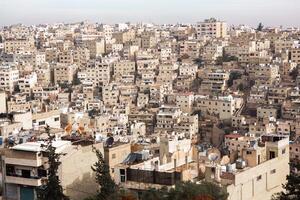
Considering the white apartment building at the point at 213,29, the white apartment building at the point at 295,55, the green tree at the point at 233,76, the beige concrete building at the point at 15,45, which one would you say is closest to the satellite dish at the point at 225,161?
the green tree at the point at 233,76

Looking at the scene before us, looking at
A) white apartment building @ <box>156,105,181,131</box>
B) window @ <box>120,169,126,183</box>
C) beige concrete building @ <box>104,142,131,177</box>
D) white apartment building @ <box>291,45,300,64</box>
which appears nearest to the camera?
window @ <box>120,169,126,183</box>

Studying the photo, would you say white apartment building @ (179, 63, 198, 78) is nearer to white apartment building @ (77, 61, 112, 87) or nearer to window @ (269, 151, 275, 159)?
white apartment building @ (77, 61, 112, 87)

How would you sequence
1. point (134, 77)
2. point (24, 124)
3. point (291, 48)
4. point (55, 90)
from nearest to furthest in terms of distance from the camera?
point (24, 124) < point (55, 90) < point (134, 77) < point (291, 48)

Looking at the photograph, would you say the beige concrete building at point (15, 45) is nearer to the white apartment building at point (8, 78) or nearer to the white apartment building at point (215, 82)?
the white apartment building at point (8, 78)

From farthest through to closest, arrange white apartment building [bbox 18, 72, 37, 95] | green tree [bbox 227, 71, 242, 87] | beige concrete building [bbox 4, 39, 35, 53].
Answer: beige concrete building [bbox 4, 39, 35, 53], green tree [bbox 227, 71, 242, 87], white apartment building [bbox 18, 72, 37, 95]

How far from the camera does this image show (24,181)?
1101cm

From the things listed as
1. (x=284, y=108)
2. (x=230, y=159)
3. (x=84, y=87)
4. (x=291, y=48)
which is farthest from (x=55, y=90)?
(x=230, y=159)

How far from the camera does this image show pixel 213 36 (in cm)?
4972

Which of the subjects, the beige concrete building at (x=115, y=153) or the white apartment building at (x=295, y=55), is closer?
the beige concrete building at (x=115, y=153)

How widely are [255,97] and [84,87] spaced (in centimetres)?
826

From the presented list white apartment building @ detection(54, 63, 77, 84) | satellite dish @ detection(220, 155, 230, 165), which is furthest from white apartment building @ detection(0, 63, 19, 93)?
satellite dish @ detection(220, 155, 230, 165)

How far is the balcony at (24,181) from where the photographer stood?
10.9 meters

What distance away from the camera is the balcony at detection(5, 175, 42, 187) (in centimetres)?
1085

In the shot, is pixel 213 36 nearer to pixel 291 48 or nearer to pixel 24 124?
pixel 291 48
